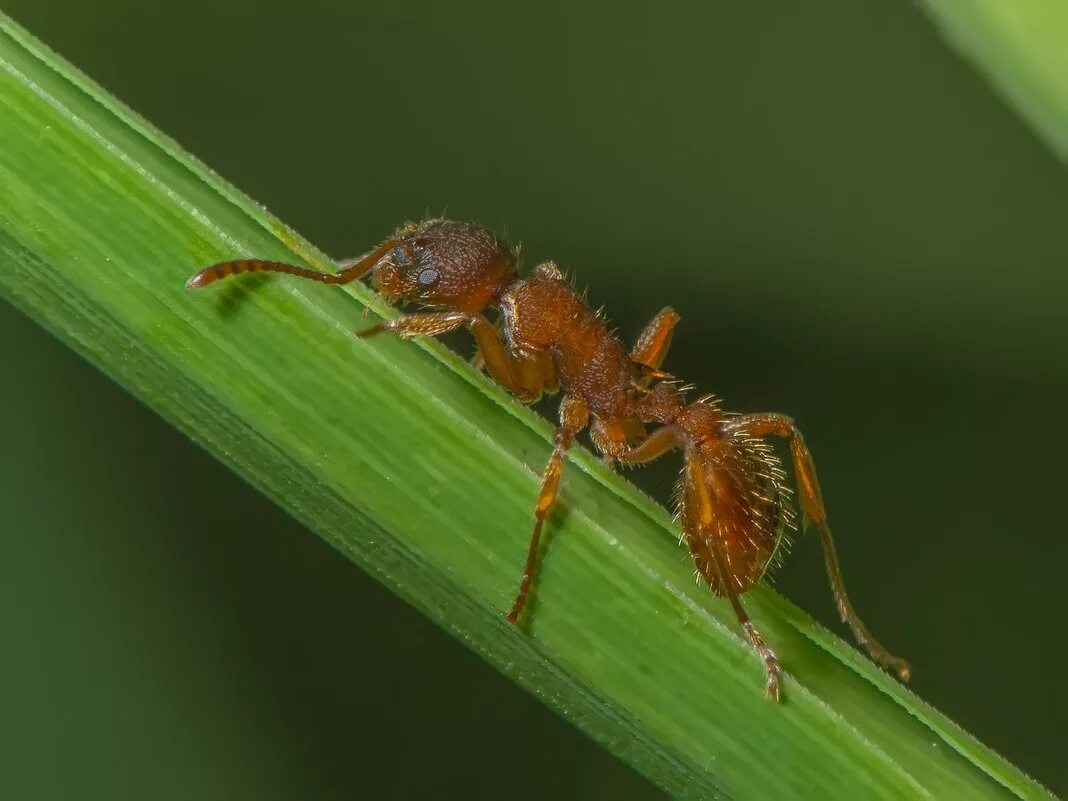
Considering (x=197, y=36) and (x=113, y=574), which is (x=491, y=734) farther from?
(x=197, y=36)

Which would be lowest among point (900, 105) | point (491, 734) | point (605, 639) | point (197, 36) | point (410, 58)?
point (491, 734)

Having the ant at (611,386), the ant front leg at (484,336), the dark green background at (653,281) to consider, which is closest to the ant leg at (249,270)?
the ant front leg at (484,336)

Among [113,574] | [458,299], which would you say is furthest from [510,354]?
[113,574]

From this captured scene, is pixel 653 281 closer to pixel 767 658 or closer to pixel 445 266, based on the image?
pixel 445 266

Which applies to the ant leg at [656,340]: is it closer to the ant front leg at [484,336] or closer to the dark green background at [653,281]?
the ant front leg at [484,336]

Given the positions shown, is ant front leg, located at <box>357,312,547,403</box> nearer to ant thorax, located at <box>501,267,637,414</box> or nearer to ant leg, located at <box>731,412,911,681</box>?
ant thorax, located at <box>501,267,637,414</box>

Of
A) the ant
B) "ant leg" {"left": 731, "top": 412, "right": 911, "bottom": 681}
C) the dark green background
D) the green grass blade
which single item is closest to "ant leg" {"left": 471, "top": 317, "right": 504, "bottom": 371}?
the ant

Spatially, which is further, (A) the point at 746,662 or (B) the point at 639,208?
(B) the point at 639,208

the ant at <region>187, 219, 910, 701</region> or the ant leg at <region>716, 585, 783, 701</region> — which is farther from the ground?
the ant at <region>187, 219, 910, 701</region>
